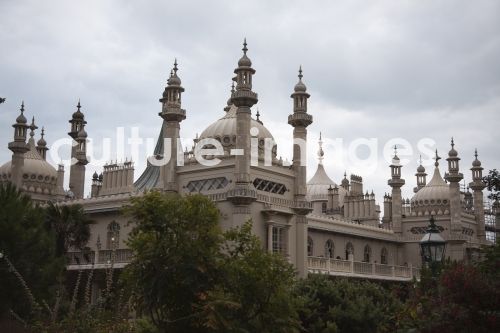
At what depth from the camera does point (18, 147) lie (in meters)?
39.9

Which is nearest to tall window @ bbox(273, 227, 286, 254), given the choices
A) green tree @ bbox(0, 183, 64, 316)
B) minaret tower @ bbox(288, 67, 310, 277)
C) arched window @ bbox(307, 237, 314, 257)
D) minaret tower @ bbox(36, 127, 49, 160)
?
minaret tower @ bbox(288, 67, 310, 277)

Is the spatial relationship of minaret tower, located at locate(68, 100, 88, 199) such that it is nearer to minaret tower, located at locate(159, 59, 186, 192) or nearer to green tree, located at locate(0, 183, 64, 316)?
minaret tower, located at locate(159, 59, 186, 192)

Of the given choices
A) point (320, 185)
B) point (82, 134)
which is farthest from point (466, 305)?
point (320, 185)

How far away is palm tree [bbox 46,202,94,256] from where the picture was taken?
104 ft

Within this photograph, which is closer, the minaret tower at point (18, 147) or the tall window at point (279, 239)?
the tall window at point (279, 239)

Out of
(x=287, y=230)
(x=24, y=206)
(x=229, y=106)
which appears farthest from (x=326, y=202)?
(x=24, y=206)

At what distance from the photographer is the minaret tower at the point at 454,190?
1735 inches

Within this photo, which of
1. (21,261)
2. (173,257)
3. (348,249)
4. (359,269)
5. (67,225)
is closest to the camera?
(173,257)

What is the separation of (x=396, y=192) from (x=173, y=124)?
1953cm

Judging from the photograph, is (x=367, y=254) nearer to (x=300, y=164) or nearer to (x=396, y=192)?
(x=396, y=192)

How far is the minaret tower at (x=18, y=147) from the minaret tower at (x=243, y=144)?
608 inches

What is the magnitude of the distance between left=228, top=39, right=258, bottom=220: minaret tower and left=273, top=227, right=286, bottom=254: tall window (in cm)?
240

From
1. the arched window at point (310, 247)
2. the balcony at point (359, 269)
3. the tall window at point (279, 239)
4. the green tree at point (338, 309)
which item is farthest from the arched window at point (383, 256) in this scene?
the green tree at point (338, 309)

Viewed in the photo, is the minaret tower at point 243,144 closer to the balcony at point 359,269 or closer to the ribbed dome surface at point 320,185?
the balcony at point 359,269
